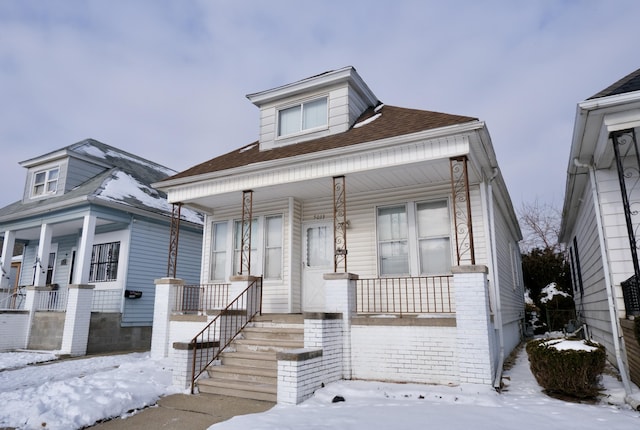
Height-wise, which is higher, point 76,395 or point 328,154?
point 328,154

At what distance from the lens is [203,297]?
438 inches

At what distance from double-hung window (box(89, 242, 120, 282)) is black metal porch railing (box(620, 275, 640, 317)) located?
14034 millimetres

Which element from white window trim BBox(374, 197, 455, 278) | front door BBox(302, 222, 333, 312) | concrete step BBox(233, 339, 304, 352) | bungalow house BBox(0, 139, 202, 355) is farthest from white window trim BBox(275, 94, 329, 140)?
bungalow house BBox(0, 139, 202, 355)

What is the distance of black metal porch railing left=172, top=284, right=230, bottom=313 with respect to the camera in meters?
10.5

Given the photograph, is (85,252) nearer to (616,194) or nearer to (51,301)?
(51,301)

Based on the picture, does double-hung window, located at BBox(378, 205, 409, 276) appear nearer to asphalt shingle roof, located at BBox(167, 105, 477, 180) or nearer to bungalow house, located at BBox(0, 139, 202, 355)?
asphalt shingle roof, located at BBox(167, 105, 477, 180)

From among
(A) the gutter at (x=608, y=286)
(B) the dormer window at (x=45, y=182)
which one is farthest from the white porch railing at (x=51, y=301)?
(A) the gutter at (x=608, y=286)

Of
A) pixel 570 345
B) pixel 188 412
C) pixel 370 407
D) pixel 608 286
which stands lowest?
pixel 188 412

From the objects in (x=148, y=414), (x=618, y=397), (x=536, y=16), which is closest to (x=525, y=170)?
(x=536, y=16)

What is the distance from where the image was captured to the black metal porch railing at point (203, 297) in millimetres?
10547

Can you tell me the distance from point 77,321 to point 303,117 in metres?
8.57

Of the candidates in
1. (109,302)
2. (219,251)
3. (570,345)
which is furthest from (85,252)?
(570,345)

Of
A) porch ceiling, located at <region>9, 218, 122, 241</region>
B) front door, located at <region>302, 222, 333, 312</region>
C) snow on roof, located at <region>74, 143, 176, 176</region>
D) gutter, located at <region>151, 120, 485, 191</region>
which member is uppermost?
snow on roof, located at <region>74, 143, 176, 176</region>

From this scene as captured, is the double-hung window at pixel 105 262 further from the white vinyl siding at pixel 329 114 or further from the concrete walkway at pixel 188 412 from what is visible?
the concrete walkway at pixel 188 412
